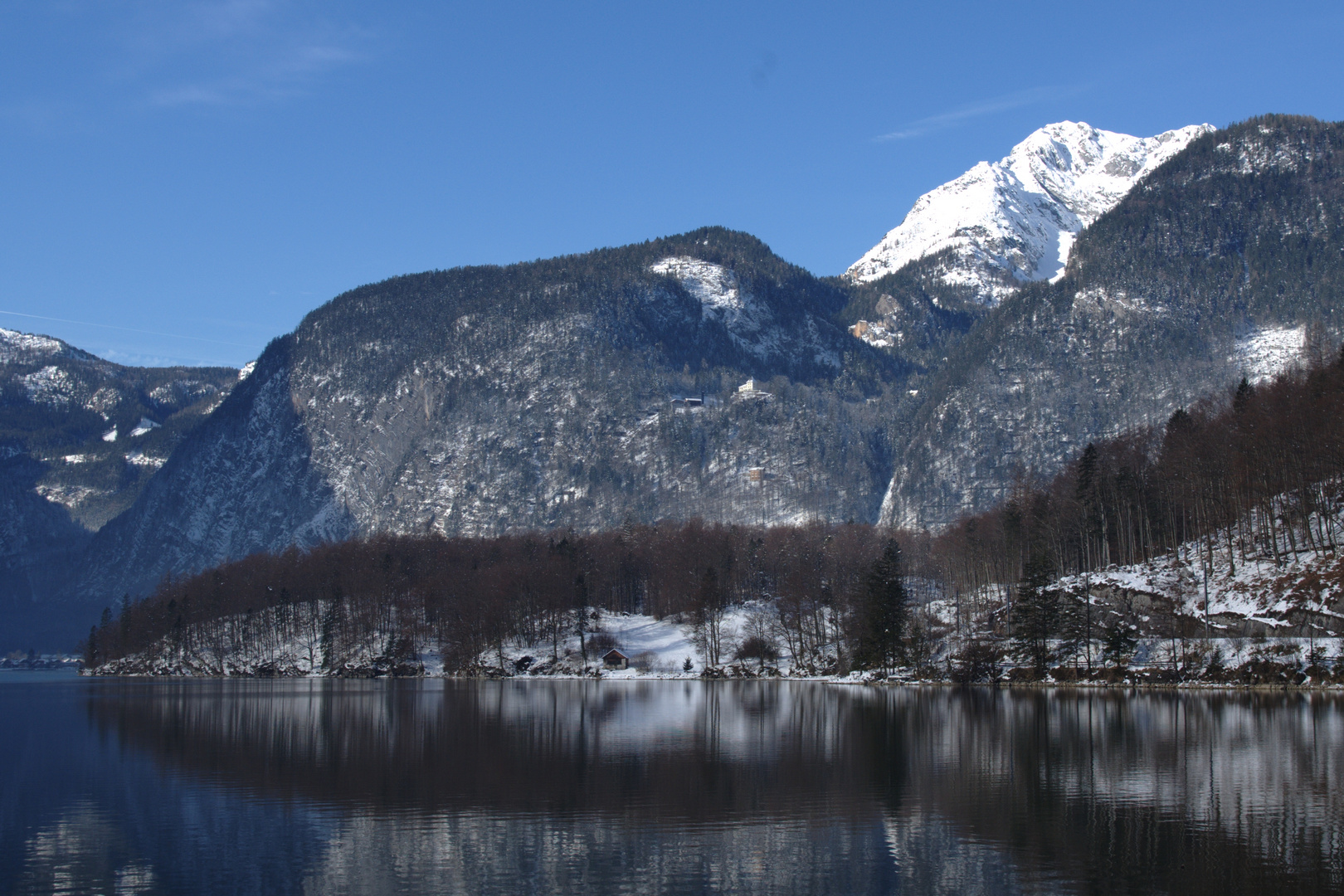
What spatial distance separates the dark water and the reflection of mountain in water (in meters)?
0.16

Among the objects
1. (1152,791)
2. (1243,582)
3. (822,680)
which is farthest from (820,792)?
(822,680)

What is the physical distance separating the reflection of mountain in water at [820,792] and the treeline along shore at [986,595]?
16.6m

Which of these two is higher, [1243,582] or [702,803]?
[1243,582]

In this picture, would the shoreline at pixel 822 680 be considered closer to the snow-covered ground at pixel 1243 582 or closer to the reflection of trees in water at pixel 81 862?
the snow-covered ground at pixel 1243 582

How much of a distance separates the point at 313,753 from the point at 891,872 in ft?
124

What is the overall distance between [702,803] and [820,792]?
5.21m

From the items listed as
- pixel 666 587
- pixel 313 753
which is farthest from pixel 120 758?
pixel 666 587

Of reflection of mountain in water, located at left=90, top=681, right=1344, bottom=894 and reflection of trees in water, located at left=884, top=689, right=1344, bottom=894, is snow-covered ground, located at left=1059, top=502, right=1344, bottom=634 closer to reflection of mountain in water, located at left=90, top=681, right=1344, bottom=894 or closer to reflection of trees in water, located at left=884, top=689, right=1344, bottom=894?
reflection of mountain in water, located at left=90, top=681, right=1344, bottom=894

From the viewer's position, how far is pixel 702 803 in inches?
1607

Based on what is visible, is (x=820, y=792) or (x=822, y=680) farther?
(x=822, y=680)

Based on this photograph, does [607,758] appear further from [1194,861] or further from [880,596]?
[880,596]

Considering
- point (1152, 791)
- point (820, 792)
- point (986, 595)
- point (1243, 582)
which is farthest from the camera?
point (986, 595)

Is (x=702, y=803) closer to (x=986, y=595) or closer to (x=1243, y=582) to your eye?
(x=1243, y=582)

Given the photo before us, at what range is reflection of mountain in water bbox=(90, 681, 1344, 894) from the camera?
30172 millimetres
